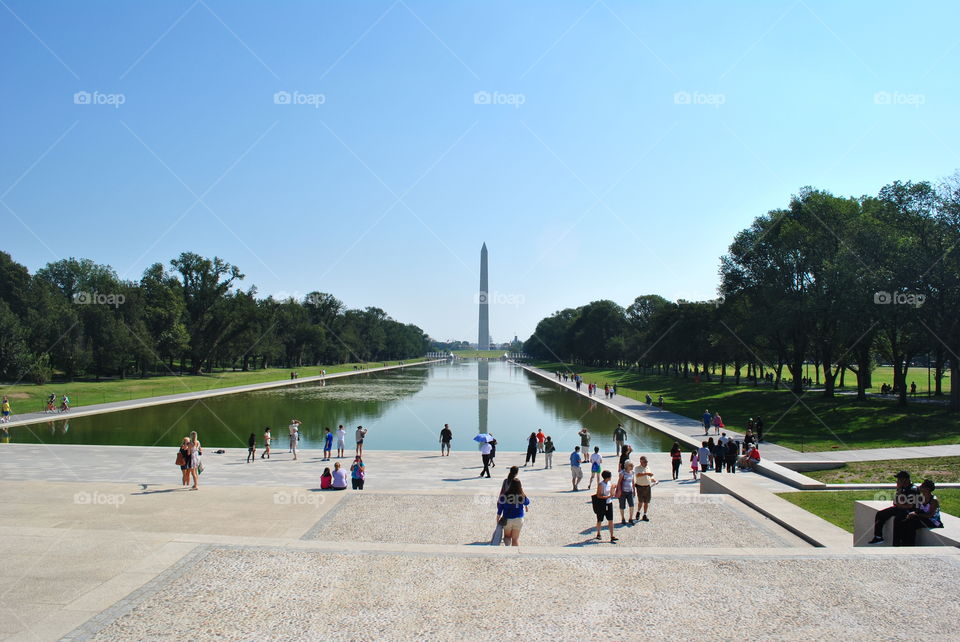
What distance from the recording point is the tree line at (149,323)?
208ft

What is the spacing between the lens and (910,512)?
10.7m

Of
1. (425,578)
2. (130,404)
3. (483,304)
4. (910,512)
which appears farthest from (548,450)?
(483,304)

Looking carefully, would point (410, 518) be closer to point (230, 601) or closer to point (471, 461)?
point (230, 601)

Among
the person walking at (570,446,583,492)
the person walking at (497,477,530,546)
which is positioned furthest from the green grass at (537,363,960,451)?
the person walking at (497,477,530,546)

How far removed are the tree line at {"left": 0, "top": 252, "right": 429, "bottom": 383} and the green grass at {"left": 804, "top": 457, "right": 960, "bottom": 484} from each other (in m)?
62.9

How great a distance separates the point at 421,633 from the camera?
720 centimetres

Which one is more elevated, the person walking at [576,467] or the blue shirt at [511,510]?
the blue shirt at [511,510]

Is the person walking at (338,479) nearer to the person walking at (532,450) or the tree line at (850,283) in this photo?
the person walking at (532,450)

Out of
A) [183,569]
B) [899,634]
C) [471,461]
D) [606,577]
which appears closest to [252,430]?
[471,461]

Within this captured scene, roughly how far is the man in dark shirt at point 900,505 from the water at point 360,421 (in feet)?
54.2

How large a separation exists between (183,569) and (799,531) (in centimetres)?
1137

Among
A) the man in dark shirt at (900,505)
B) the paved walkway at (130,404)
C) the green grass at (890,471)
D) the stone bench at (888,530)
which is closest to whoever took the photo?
the stone bench at (888,530)

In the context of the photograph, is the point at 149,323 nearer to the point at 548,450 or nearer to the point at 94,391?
the point at 94,391

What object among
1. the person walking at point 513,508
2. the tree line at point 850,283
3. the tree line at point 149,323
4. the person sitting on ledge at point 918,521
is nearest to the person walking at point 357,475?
the person walking at point 513,508
